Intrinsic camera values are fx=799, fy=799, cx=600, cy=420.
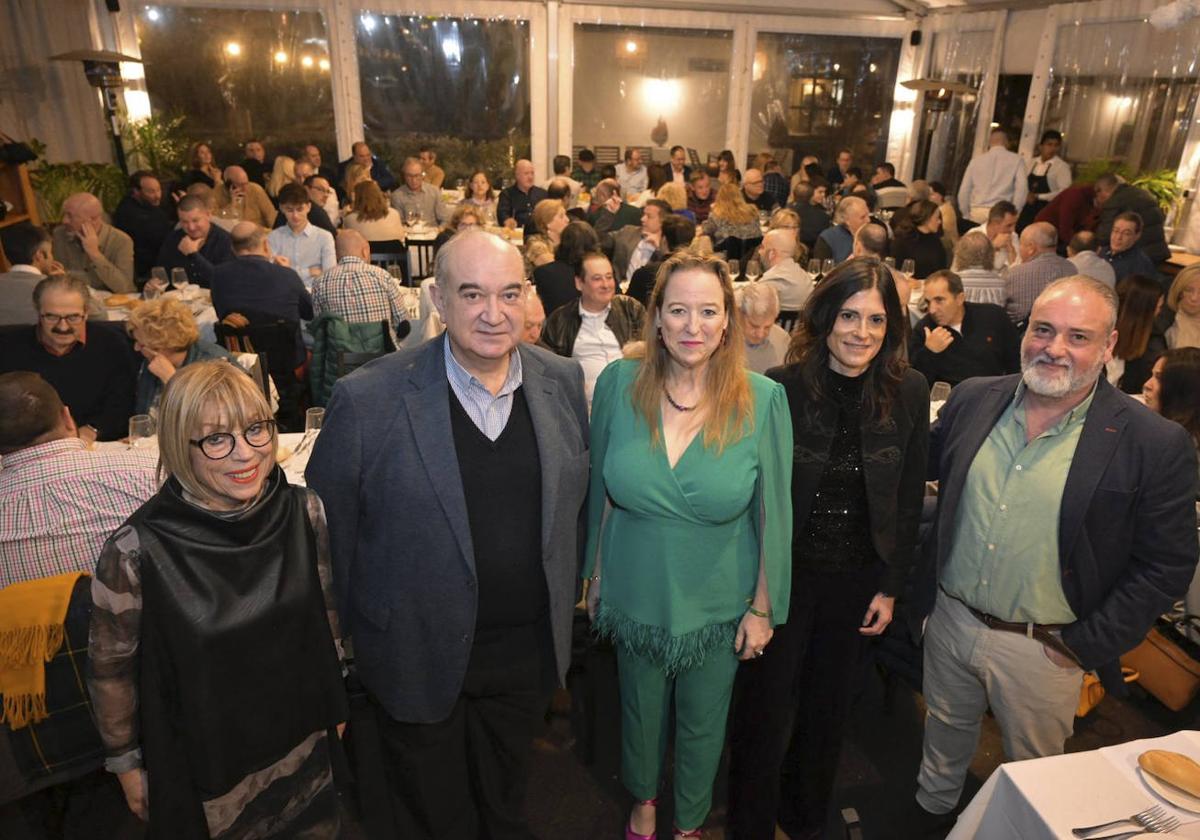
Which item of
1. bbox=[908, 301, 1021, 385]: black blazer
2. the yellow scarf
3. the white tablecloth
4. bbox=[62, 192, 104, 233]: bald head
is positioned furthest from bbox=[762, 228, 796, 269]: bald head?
bbox=[62, 192, 104, 233]: bald head

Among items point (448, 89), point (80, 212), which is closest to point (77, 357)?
point (80, 212)

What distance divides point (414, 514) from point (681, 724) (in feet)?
3.23

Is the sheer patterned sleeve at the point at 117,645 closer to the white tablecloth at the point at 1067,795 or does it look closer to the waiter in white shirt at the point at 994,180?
the white tablecloth at the point at 1067,795

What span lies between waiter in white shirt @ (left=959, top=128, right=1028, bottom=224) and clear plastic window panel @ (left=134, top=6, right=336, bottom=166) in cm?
838

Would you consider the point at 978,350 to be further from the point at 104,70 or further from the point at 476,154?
the point at 476,154

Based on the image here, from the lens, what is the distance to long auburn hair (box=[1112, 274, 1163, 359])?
4.07 meters

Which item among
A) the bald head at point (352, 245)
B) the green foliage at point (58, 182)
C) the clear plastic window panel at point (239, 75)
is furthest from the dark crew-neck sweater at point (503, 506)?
the clear plastic window panel at point (239, 75)

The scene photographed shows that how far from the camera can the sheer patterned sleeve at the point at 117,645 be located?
4.98ft

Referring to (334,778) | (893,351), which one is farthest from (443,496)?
(893,351)

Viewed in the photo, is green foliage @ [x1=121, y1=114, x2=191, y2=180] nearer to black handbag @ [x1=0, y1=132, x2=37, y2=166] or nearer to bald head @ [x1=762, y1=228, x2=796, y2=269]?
black handbag @ [x1=0, y1=132, x2=37, y2=166]

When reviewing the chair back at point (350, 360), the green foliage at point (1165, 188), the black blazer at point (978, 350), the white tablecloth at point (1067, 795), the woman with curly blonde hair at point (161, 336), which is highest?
the green foliage at point (1165, 188)

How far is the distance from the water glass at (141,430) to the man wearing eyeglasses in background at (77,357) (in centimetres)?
27

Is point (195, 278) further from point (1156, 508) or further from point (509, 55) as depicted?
point (509, 55)

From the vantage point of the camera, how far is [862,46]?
12.1 meters
